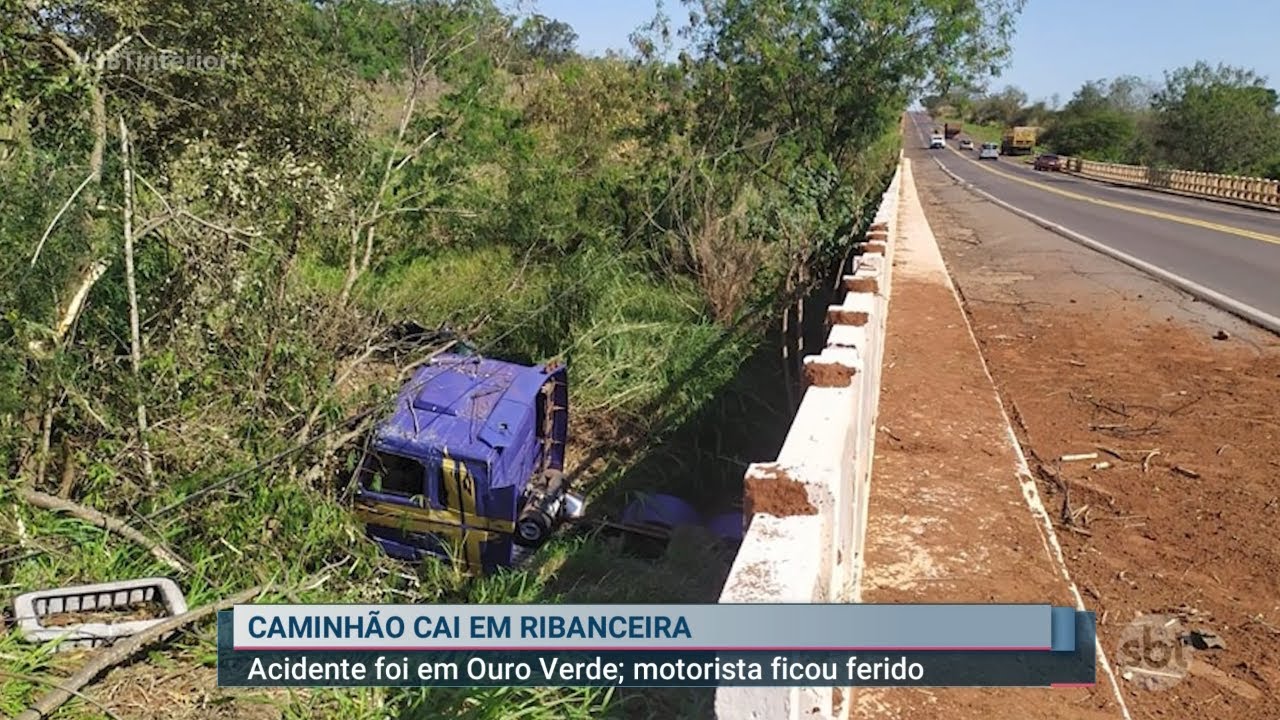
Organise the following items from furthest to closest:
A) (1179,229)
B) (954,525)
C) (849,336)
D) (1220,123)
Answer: (1220,123) → (1179,229) → (849,336) → (954,525)

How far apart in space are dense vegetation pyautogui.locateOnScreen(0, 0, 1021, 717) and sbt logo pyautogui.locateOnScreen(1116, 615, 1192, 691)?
173 centimetres

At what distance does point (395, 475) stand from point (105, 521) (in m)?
2.72

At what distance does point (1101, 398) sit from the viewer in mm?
6406

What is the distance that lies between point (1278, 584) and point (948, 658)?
1.83 metres

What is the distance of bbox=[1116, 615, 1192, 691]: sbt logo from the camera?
321cm

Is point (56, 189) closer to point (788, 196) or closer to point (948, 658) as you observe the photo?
point (948, 658)

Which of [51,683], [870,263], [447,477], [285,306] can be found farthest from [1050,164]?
[51,683]

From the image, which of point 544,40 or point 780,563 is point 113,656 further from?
point 544,40

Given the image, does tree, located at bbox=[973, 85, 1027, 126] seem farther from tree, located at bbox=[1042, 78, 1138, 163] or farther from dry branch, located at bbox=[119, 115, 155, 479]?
dry branch, located at bbox=[119, 115, 155, 479]

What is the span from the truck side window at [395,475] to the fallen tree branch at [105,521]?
242 cm

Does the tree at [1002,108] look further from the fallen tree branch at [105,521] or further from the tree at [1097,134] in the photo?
the fallen tree branch at [105,521]

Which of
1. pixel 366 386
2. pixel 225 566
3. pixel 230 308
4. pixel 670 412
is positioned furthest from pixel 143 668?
pixel 670 412
